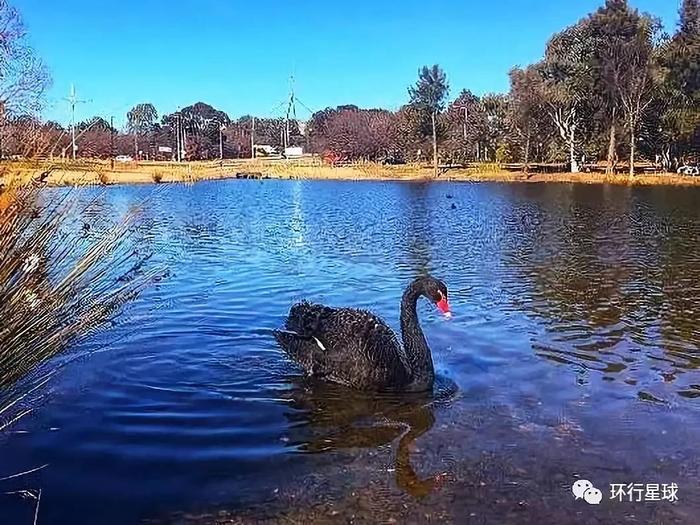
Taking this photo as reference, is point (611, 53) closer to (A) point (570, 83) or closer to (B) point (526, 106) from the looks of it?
(A) point (570, 83)

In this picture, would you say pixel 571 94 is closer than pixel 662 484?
No

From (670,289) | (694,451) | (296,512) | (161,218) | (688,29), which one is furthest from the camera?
(688,29)

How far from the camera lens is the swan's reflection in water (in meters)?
5.50

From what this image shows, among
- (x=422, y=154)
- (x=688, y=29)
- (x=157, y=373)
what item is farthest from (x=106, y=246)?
(x=422, y=154)

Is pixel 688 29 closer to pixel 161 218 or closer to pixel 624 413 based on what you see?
pixel 161 218

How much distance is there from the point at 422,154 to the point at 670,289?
213 feet

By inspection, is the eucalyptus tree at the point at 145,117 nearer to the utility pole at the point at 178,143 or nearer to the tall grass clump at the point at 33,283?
the utility pole at the point at 178,143

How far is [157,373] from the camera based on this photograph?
24.7 feet

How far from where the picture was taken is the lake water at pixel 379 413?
15.5 ft

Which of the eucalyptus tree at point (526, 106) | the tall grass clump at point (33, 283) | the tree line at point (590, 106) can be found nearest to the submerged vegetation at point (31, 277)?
the tall grass clump at point (33, 283)

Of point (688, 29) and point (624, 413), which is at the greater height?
point (688, 29)

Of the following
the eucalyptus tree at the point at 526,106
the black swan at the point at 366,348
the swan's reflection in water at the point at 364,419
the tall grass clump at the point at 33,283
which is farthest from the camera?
the eucalyptus tree at the point at 526,106

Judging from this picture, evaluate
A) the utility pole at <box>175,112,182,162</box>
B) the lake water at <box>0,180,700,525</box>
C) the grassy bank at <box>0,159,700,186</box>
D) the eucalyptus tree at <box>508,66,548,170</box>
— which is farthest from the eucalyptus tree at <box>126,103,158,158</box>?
the lake water at <box>0,180,700,525</box>

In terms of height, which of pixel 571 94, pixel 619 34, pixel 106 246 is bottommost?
pixel 106 246
